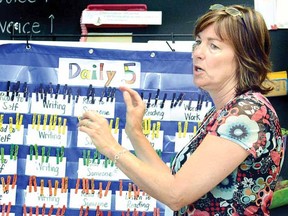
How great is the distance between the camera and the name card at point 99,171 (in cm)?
200

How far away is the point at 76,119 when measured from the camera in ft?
6.64

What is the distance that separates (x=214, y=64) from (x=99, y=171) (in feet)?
3.12

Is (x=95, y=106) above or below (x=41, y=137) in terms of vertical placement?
above

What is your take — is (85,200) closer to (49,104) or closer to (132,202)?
(132,202)

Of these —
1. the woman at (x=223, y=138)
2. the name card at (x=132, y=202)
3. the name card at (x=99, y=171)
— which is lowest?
the name card at (x=132, y=202)

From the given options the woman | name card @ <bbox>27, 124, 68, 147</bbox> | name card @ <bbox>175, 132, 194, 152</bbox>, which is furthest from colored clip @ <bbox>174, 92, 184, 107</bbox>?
the woman

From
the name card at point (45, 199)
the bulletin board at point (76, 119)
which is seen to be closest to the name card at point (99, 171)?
the bulletin board at point (76, 119)

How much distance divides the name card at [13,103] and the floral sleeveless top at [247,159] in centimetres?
105

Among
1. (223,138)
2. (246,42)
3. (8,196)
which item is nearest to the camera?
(223,138)

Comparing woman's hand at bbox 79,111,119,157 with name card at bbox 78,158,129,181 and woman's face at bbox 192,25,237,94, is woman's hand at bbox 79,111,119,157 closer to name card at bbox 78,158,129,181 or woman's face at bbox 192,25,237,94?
woman's face at bbox 192,25,237,94

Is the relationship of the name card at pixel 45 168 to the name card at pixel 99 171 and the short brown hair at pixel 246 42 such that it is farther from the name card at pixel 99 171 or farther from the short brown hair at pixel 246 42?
the short brown hair at pixel 246 42

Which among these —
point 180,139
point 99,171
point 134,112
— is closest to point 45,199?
point 99,171

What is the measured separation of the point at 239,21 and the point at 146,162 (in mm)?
382

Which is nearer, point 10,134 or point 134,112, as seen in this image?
point 134,112
